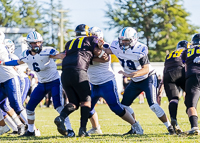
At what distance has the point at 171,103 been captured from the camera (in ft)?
22.0

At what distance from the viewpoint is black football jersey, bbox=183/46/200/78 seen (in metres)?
6.27

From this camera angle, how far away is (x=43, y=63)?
6781mm

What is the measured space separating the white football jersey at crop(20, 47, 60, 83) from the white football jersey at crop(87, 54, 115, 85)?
26.8 inches

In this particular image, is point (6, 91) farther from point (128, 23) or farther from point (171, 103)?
point (128, 23)

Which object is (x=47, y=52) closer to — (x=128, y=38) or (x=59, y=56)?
(x=59, y=56)

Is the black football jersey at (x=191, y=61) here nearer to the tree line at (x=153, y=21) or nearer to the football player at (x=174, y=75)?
the football player at (x=174, y=75)

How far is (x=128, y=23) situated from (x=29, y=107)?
108 feet

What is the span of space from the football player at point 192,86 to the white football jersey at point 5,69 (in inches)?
128

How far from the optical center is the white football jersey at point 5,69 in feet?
24.3

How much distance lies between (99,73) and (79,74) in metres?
0.79

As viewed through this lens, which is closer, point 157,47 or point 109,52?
point 109,52

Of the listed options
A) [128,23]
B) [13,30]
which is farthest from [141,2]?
[13,30]

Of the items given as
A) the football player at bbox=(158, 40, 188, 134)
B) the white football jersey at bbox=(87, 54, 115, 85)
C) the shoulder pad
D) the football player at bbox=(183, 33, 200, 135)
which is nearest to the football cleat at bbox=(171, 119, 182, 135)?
the football player at bbox=(183, 33, 200, 135)

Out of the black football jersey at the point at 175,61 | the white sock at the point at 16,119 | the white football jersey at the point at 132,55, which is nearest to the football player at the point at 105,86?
the white football jersey at the point at 132,55
